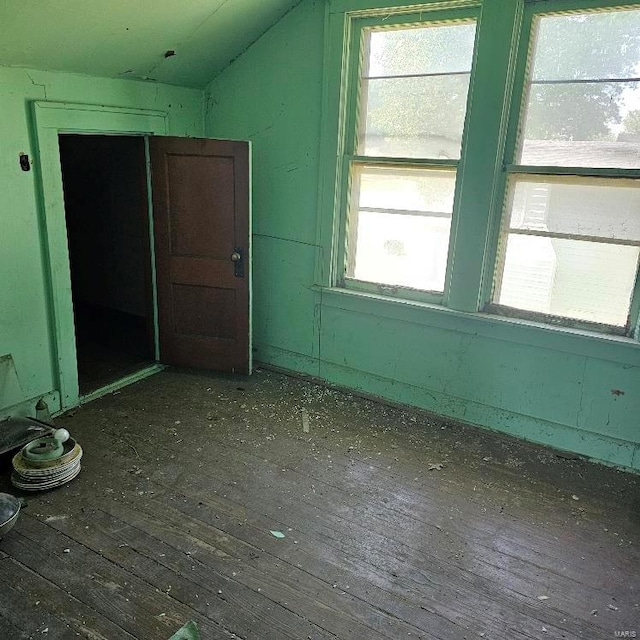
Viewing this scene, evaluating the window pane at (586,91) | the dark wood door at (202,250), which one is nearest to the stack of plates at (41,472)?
the dark wood door at (202,250)

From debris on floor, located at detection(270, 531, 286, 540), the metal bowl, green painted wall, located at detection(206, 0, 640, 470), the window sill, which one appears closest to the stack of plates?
the metal bowl

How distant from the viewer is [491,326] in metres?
3.39

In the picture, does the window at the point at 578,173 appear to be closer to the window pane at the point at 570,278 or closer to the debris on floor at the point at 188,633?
the window pane at the point at 570,278

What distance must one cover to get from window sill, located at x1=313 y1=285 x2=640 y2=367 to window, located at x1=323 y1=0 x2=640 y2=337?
0.26 ft

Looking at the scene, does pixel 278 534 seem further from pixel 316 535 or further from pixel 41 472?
pixel 41 472

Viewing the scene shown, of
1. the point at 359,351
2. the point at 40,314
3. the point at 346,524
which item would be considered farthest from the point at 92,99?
the point at 346,524

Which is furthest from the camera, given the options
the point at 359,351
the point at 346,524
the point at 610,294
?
the point at 359,351

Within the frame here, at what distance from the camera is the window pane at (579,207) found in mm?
2951

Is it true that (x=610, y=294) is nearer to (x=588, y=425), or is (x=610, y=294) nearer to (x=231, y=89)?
(x=588, y=425)

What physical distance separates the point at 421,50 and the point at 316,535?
2.86 meters

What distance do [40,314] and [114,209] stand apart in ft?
6.95

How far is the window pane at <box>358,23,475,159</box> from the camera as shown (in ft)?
10.7

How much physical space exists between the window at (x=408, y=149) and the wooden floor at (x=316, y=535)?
42.9 inches

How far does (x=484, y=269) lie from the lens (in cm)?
339
